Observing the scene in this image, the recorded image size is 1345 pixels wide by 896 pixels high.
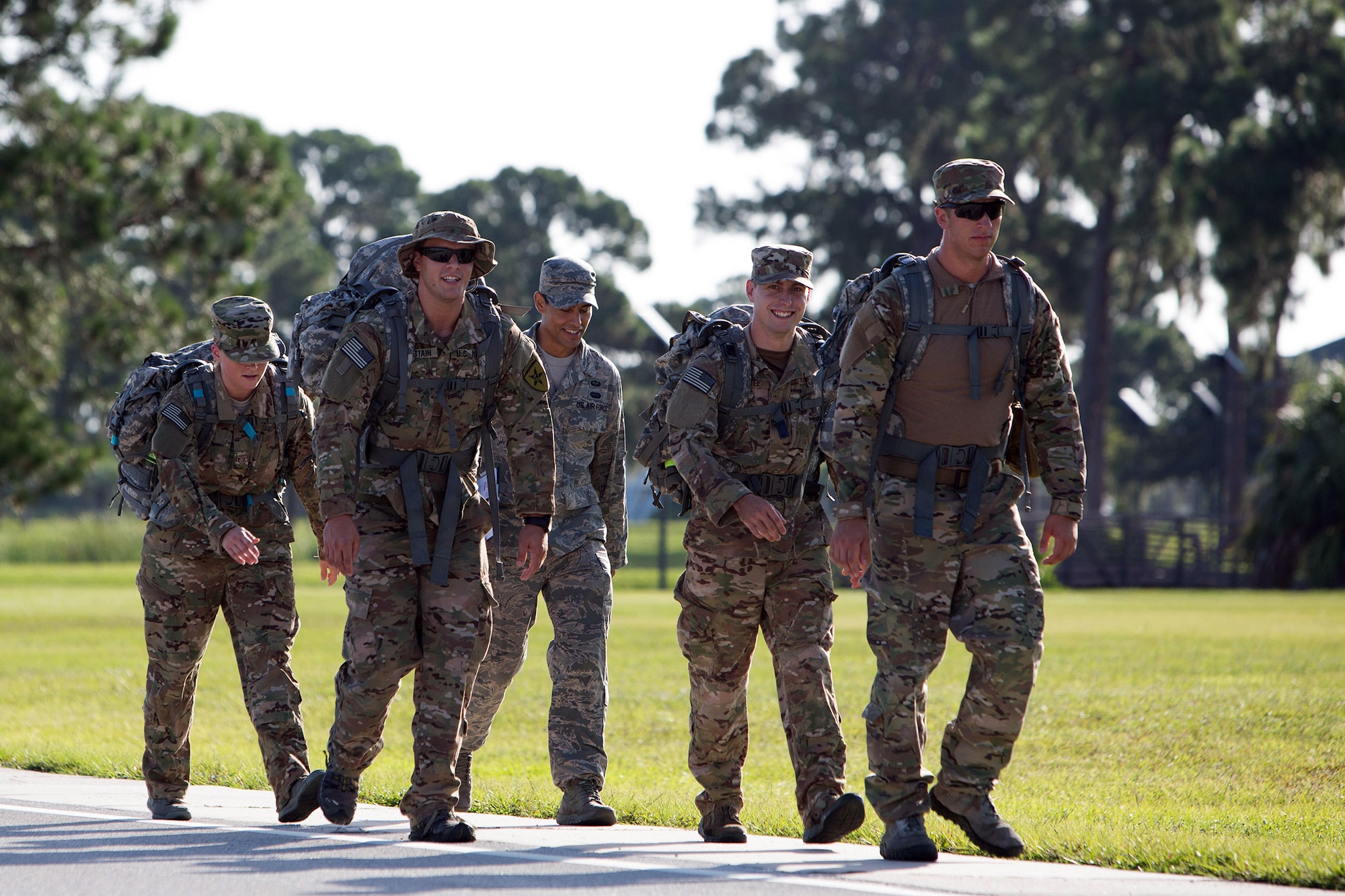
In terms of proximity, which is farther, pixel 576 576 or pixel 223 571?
pixel 576 576

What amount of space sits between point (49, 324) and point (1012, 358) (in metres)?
25.7

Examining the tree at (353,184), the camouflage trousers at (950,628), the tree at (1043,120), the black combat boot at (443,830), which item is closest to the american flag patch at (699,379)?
the camouflage trousers at (950,628)

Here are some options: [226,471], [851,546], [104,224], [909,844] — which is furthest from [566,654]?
[104,224]

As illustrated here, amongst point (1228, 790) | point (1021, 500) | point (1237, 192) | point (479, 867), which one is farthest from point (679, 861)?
point (1237, 192)

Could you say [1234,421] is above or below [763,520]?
above

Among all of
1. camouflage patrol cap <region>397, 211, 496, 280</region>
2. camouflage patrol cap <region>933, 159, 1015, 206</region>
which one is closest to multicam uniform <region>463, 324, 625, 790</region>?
camouflage patrol cap <region>397, 211, 496, 280</region>

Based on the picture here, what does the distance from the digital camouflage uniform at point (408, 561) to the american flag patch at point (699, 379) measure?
80 cm

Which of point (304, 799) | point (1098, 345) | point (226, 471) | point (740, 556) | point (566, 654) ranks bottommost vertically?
point (304, 799)

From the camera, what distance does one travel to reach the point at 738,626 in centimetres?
679

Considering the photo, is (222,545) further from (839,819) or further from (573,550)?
(839,819)

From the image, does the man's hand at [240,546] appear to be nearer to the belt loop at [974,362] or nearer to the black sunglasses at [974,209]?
the belt loop at [974,362]

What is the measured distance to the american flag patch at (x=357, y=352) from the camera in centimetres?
638

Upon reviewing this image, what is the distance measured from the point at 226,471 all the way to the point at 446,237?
5.19ft

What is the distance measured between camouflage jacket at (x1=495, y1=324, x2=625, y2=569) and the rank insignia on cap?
3.00 ft
